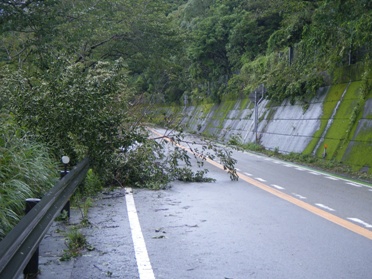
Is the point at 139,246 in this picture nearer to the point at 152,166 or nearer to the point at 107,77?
the point at 107,77

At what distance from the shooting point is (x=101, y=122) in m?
12.4

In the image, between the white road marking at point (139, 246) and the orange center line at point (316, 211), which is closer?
the white road marking at point (139, 246)

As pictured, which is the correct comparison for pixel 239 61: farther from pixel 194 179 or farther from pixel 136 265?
pixel 136 265

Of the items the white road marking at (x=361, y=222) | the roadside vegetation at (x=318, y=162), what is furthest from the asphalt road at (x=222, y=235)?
the roadside vegetation at (x=318, y=162)

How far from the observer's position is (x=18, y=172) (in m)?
8.59

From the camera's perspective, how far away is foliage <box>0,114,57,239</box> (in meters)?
7.07

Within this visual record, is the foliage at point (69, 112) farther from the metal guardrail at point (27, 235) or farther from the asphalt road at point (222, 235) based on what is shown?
the metal guardrail at point (27, 235)

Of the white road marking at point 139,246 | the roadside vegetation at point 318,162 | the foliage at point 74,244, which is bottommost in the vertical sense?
the foliage at point 74,244

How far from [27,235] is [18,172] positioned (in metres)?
4.22

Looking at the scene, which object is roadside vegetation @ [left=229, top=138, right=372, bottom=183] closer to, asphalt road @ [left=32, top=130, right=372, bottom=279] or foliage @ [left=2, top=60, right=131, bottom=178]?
asphalt road @ [left=32, top=130, right=372, bottom=279]

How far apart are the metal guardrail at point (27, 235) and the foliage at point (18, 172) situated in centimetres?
80

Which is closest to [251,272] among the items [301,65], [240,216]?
[240,216]

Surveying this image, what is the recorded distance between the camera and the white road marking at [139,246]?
6.02 meters

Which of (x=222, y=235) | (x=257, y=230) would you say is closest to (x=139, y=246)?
(x=222, y=235)
